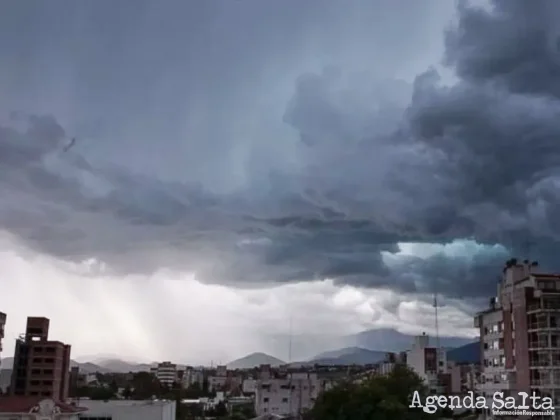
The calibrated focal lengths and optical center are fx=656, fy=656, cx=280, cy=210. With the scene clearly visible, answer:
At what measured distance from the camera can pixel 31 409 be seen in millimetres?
37906

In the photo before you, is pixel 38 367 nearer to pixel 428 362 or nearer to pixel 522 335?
pixel 428 362

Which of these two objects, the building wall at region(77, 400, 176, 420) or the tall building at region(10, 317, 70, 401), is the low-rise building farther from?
the tall building at region(10, 317, 70, 401)

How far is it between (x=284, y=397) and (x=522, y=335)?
43.5m

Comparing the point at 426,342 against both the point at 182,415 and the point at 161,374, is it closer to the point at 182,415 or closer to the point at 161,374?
the point at 182,415

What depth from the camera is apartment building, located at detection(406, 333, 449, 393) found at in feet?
275

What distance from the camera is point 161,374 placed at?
169000 millimetres

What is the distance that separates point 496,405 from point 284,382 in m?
42.1

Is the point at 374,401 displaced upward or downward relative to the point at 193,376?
upward

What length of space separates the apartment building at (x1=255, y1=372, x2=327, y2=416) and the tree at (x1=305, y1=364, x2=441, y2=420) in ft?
113

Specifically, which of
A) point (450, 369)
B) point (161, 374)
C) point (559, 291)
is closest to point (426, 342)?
point (450, 369)

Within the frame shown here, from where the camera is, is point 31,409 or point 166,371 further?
point 166,371

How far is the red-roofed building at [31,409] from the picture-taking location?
37.7 meters

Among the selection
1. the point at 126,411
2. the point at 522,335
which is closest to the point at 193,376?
the point at 126,411

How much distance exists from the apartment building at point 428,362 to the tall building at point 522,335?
27.0 m
